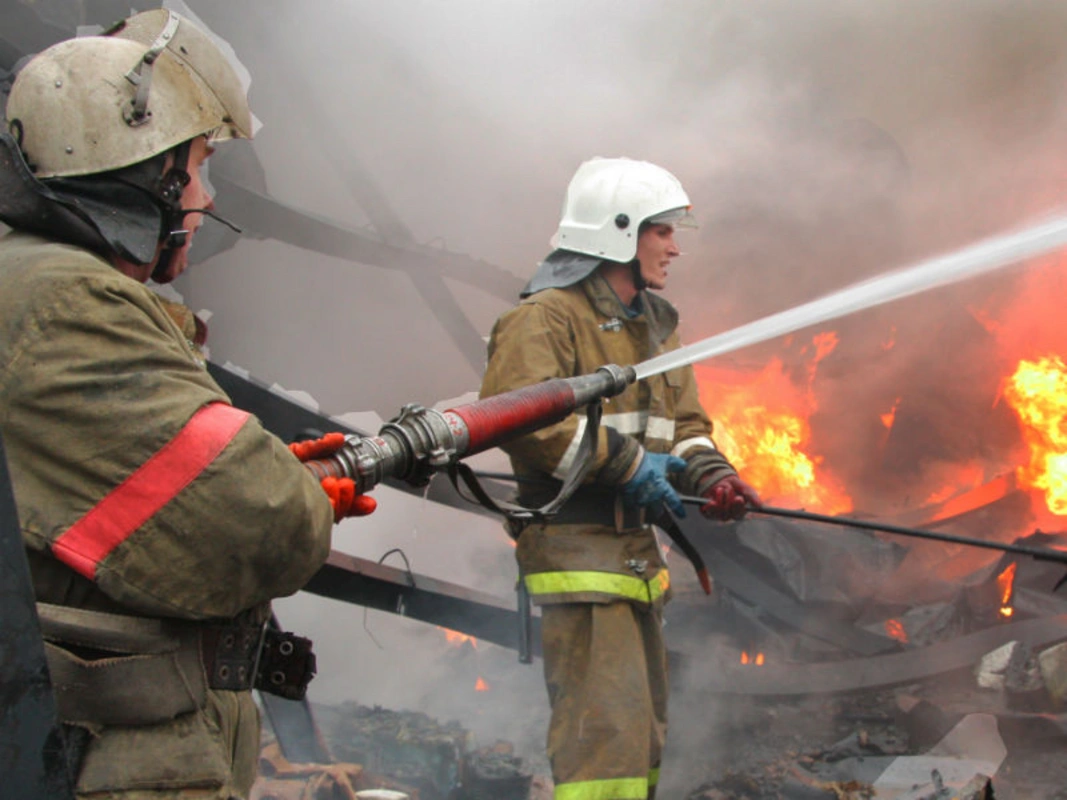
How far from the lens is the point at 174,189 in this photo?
1.61m

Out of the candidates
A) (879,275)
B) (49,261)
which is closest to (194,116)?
(49,261)

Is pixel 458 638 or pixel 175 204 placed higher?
pixel 175 204

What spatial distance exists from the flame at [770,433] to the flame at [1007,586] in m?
1.78

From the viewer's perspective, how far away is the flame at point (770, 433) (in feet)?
23.1

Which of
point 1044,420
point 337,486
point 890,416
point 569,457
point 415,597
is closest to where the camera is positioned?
point 337,486

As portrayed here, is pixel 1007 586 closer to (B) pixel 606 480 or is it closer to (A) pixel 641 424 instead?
(A) pixel 641 424

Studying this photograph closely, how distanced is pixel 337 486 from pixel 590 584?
1.55m

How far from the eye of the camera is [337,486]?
5.23 feet

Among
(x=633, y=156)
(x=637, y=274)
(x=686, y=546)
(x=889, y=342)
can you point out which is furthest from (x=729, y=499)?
(x=889, y=342)

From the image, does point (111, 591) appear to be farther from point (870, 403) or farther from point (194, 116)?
point (870, 403)

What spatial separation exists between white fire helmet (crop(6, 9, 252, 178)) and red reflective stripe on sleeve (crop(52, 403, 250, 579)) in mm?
547

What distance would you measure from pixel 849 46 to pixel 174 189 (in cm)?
747

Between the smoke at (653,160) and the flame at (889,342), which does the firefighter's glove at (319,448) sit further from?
the flame at (889,342)

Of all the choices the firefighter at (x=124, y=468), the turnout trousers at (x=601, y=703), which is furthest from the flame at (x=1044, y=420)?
the firefighter at (x=124, y=468)
